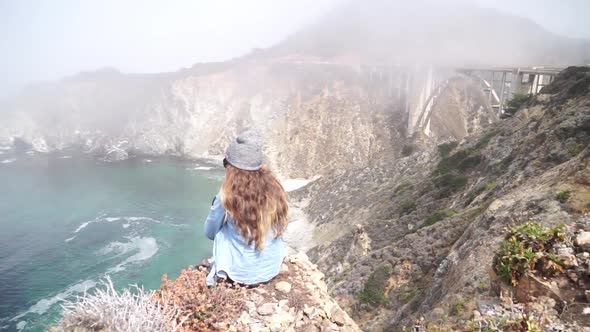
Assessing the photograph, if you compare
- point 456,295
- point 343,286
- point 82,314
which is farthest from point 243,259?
point 343,286

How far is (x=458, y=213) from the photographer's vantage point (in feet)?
55.8

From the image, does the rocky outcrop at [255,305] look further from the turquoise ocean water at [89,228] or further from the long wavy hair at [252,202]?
the turquoise ocean water at [89,228]

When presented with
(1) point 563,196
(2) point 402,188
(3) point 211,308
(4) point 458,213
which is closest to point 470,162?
(2) point 402,188

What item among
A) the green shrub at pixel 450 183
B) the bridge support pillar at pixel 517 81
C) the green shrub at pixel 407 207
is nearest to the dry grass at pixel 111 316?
the green shrub at pixel 450 183

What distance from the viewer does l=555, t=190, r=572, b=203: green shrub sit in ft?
28.8

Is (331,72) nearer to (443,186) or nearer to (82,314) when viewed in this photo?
(443,186)

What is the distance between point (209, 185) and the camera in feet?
192

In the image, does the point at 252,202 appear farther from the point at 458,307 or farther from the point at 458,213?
the point at 458,213

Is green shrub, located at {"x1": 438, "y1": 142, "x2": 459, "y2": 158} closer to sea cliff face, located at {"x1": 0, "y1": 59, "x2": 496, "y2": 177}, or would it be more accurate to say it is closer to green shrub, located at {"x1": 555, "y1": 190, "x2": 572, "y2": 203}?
green shrub, located at {"x1": 555, "y1": 190, "x2": 572, "y2": 203}

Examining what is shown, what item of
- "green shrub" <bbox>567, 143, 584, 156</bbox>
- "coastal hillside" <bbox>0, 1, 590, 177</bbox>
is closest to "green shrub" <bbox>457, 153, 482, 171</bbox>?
"green shrub" <bbox>567, 143, 584, 156</bbox>

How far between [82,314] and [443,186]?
24.7 m

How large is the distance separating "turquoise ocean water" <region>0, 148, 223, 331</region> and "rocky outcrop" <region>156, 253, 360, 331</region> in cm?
2556

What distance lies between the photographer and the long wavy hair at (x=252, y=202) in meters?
4.39

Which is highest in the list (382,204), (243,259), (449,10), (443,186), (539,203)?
(449,10)
